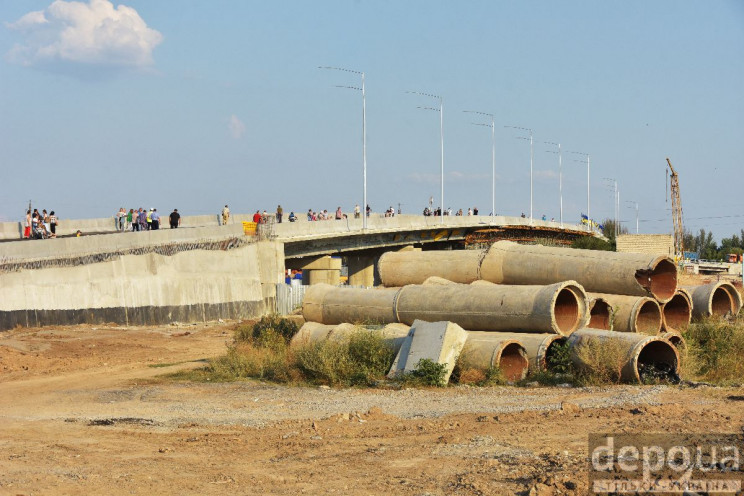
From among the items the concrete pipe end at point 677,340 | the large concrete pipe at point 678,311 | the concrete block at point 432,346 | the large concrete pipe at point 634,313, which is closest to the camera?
the concrete block at point 432,346

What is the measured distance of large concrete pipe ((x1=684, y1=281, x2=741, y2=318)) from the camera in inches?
854

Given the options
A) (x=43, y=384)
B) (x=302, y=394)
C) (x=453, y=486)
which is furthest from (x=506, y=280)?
(x=453, y=486)

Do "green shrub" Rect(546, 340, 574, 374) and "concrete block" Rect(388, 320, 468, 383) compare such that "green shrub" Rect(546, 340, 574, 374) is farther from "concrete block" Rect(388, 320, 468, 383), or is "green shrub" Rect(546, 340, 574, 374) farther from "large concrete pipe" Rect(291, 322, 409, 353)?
"large concrete pipe" Rect(291, 322, 409, 353)

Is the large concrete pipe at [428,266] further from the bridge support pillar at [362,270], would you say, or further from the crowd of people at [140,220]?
the bridge support pillar at [362,270]

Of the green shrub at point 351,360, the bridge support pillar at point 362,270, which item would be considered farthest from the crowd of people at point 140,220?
the green shrub at point 351,360

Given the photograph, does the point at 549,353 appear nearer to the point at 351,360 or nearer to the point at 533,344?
the point at 533,344

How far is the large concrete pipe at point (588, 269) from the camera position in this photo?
19.2 m

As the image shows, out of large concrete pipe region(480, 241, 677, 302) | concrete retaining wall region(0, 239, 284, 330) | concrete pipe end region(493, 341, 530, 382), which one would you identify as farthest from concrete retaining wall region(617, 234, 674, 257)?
concrete pipe end region(493, 341, 530, 382)

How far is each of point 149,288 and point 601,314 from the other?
753 inches

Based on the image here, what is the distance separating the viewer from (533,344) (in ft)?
53.5

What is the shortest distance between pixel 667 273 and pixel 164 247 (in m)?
19.8

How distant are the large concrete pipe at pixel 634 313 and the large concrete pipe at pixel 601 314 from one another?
0.11m

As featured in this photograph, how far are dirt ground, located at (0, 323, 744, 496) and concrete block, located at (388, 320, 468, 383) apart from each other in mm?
816

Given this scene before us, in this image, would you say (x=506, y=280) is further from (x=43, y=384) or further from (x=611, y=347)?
(x=43, y=384)
